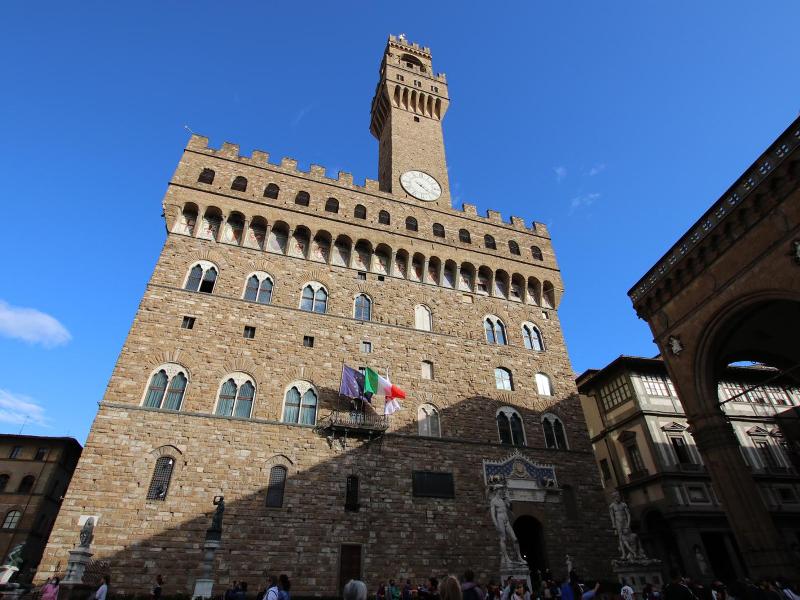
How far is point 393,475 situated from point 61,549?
10287 millimetres

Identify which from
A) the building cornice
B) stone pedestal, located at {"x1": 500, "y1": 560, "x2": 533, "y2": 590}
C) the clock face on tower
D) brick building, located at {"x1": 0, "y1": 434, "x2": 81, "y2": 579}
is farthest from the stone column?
brick building, located at {"x1": 0, "y1": 434, "x2": 81, "y2": 579}

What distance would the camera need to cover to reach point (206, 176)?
22.3 m

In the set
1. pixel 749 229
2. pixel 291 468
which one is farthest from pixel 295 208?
pixel 749 229

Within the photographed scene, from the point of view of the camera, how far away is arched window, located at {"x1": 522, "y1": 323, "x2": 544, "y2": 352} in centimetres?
2378

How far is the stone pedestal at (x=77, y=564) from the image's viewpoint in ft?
39.8

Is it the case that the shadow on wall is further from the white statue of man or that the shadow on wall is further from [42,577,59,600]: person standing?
the white statue of man

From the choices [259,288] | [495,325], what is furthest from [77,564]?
[495,325]

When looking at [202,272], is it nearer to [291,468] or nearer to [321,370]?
[321,370]

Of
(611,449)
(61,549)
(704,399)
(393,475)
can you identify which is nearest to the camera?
(61,549)

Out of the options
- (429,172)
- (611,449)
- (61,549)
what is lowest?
(61,549)

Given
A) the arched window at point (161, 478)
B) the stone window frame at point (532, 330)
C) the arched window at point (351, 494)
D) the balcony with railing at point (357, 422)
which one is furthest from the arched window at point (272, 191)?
the stone window frame at point (532, 330)

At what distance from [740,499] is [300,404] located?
1423cm

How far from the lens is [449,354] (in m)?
21.7

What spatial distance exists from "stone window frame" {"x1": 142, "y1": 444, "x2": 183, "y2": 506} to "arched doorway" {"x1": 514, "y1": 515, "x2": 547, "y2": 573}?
1273 cm
